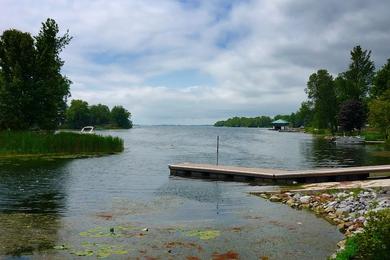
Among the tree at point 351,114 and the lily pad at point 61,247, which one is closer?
the lily pad at point 61,247

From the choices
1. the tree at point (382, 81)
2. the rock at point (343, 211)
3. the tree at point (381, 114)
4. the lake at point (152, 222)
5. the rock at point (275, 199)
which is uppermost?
the tree at point (382, 81)

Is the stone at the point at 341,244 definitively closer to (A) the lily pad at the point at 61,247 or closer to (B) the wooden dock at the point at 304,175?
(A) the lily pad at the point at 61,247

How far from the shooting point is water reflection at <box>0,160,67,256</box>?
13928mm

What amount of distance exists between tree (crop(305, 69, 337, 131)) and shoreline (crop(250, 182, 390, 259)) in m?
98.8

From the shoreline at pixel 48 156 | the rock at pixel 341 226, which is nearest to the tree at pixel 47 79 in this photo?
the shoreline at pixel 48 156

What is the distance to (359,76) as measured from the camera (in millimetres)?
113000

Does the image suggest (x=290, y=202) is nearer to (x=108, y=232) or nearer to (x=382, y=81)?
(x=108, y=232)

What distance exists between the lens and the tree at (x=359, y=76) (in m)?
112

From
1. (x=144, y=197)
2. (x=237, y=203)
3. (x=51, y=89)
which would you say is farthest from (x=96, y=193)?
(x=51, y=89)

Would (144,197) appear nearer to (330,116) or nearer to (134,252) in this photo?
(134,252)

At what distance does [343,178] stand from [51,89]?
40.3 m

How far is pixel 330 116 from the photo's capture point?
118 meters

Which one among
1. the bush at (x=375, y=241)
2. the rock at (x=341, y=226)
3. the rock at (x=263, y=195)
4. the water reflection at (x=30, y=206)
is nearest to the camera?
the bush at (x=375, y=241)

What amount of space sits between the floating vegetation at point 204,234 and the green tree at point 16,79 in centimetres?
4430
